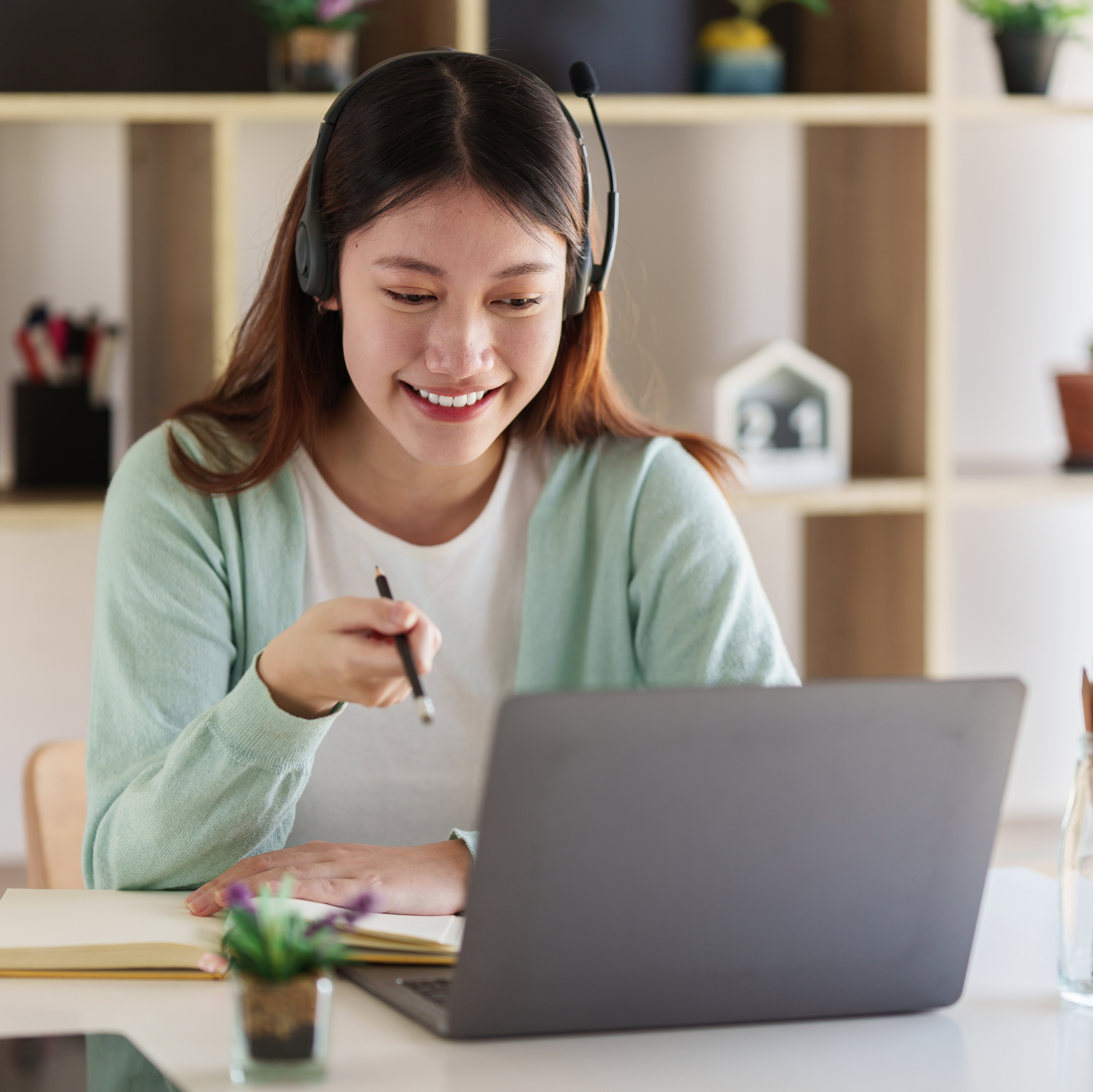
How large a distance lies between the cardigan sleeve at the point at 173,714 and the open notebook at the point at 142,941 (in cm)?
11

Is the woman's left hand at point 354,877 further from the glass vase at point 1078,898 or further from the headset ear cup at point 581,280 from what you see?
the headset ear cup at point 581,280

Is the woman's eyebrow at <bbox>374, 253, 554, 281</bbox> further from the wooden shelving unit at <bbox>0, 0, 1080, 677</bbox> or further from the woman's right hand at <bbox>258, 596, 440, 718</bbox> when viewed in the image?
the wooden shelving unit at <bbox>0, 0, 1080, 677</bbox>

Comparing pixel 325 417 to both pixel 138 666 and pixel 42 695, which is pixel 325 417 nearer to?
pixel 138 666

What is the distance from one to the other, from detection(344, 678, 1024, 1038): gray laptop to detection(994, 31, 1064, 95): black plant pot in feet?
5.34

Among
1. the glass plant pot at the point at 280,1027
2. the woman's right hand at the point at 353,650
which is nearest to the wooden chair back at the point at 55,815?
the woman's right hand at the point at 353,650

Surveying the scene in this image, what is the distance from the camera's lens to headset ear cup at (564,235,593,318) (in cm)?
129

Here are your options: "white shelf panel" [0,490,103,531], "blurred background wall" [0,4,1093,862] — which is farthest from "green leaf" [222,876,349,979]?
"blurred background wall" [0,4,1093,862]

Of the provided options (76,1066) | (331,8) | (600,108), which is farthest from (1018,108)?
(76,1066)

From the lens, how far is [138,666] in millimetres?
1207

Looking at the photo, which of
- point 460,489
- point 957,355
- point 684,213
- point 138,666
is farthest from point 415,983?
point 957,355

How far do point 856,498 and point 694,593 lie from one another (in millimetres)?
861

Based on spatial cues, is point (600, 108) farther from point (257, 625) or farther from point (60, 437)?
point (257, 625)

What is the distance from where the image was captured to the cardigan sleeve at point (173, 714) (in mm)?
1046

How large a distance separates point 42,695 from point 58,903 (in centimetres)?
133
